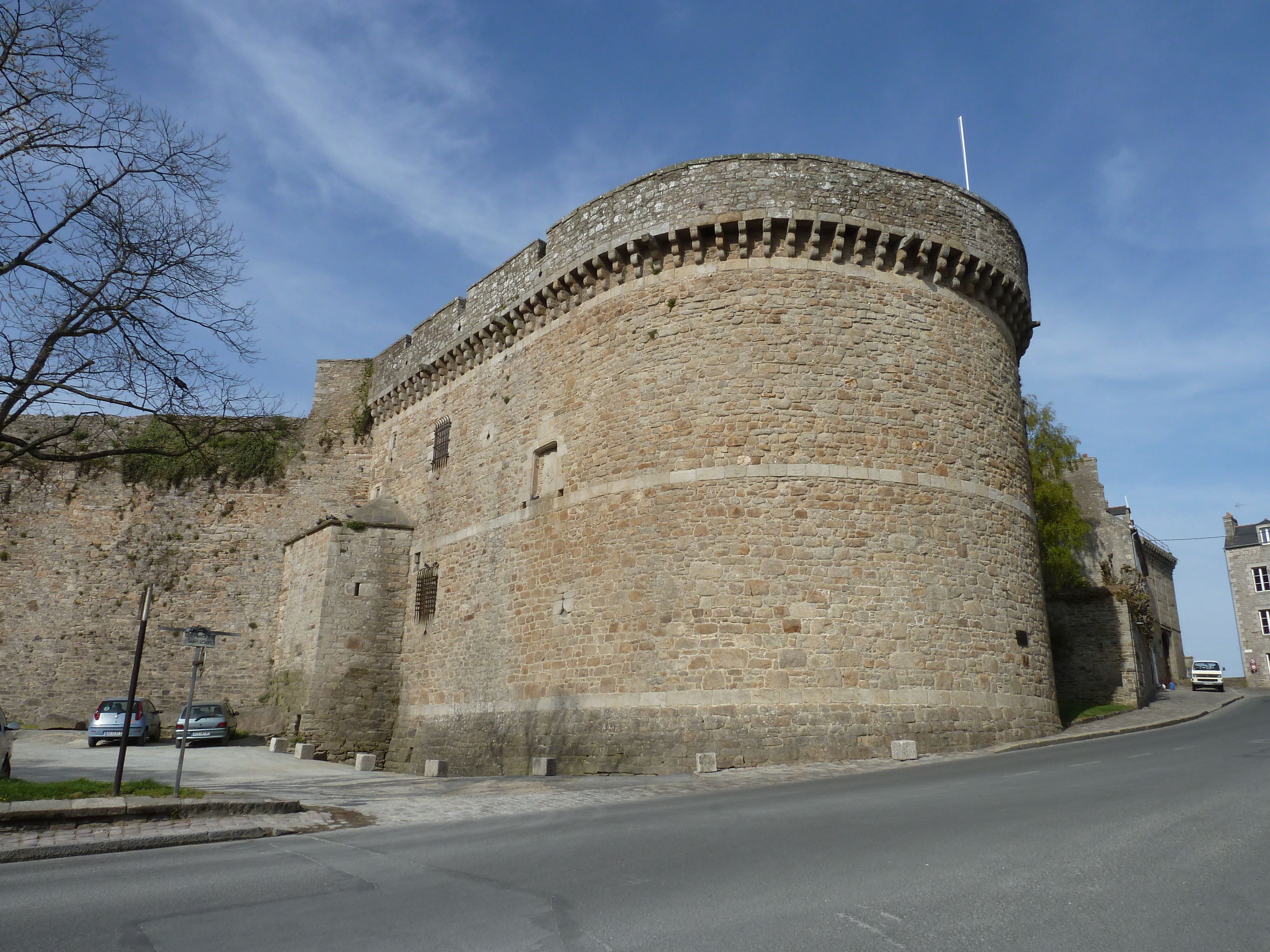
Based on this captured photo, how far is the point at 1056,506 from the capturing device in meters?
23.5

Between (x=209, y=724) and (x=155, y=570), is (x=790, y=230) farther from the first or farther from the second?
(x=155, y=570)

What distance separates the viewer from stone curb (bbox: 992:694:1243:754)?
1211cm

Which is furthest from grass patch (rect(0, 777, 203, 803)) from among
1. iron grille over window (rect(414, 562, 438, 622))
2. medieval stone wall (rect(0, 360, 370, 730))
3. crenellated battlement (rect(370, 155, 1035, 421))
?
medieval stone wall (rect(0, 360, 370, 730))

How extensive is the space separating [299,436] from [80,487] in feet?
17.8

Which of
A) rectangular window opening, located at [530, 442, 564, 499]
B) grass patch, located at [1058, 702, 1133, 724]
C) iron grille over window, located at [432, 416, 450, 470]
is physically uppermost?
iron grille over window, located at [432, 416, 450, 470]

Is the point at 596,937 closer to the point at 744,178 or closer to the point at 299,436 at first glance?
the point at 744,178

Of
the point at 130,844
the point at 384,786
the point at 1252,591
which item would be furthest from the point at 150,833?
the point at 1252,591

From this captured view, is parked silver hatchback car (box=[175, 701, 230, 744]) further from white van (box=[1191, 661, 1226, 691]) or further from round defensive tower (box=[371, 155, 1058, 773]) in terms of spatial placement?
white van (box=[1191, 661, 1226, 691])

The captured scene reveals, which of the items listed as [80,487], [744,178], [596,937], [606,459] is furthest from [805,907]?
[80,487]

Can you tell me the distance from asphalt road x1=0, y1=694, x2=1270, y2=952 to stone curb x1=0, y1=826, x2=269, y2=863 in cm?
17

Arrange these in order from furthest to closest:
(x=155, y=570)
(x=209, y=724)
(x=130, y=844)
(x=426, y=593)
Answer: (x=155, y=570) → (x=209, y=724) → (x=426, y=593) → (x=130, y=844)

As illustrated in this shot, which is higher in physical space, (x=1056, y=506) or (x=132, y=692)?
(x=1056, y=506)

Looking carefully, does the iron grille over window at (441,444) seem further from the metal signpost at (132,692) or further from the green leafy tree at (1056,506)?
the green leafy tree at (1056,506)

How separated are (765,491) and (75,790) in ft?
28.8
